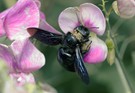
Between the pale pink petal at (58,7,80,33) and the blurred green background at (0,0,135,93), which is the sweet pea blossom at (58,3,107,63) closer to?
the pale pink petal at (58,7,80,33)

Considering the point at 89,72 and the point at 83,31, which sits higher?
the point at 83,31

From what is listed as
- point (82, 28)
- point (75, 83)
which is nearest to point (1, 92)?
point (82, 28)

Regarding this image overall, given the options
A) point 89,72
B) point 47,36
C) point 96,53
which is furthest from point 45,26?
point 89,72

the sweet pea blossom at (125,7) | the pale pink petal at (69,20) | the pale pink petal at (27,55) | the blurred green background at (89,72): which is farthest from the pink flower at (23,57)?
the blurred green background at (89,72)

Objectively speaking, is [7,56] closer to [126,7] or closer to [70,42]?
[70,42]

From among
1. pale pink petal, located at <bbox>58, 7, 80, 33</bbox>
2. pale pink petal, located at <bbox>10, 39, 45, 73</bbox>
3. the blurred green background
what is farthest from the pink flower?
the blurred green background
